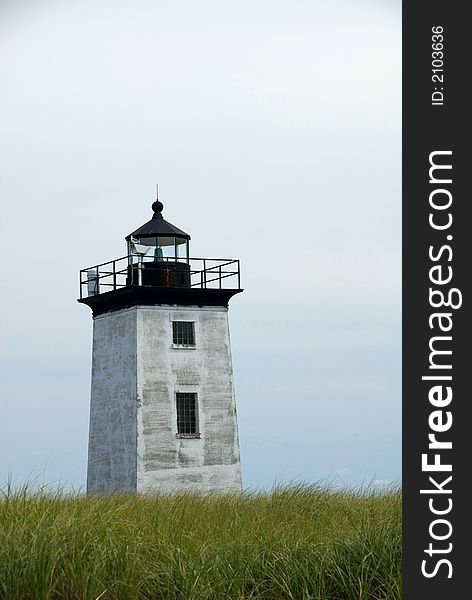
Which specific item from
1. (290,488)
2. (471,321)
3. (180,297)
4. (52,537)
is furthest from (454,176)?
(180,297)

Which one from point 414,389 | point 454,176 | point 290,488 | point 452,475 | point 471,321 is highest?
point 454,176

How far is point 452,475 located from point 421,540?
0.57 meters

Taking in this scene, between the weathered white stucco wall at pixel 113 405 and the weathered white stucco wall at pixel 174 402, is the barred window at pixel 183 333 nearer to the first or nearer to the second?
the weathered white stucco wall at pixel 174 402

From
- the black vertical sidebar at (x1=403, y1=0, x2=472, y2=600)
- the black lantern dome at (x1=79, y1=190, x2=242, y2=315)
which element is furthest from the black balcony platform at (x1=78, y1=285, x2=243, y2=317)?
the black vertical sidebar at (x1=403, y1=0, x2=472, y2=600)

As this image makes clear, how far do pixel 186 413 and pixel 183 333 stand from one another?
6.06 ft

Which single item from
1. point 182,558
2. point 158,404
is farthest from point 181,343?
point 182,558

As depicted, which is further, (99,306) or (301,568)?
(99,306)

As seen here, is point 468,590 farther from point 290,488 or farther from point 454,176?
point 290,488

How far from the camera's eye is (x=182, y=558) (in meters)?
A: 10.6

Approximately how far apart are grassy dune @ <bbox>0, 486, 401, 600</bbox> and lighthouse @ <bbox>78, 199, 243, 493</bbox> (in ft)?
34.4

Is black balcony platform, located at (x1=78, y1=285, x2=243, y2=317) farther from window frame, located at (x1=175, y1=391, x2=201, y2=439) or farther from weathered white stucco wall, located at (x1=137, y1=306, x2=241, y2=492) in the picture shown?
window frame, located at (x1=175, y1=391, x2=201, y2=439)

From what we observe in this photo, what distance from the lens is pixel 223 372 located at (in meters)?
24.5

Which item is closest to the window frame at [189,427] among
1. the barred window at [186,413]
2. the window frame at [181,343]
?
the barred window at [186,413]

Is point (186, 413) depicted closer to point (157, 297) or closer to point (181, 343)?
point (181, 343)
